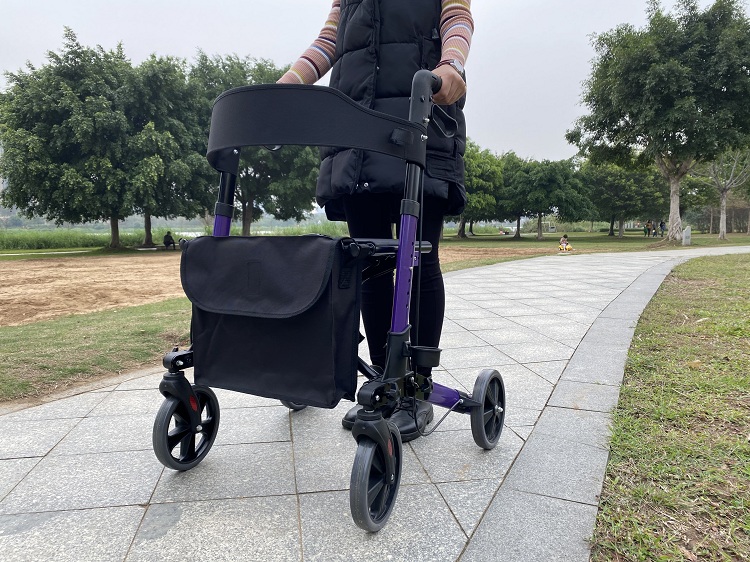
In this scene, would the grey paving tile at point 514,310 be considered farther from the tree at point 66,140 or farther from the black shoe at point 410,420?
the tree at point 66,140

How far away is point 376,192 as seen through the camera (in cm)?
162

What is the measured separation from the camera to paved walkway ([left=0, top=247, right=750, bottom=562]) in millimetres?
1210

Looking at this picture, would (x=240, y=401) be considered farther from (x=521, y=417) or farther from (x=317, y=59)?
(x=317, y=59)

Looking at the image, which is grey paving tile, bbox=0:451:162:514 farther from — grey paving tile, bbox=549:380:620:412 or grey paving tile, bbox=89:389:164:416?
grey paving tile, bbox=549:380:620:412

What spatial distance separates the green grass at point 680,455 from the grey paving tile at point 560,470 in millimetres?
45

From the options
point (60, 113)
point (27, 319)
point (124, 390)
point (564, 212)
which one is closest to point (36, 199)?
point (60, 113)

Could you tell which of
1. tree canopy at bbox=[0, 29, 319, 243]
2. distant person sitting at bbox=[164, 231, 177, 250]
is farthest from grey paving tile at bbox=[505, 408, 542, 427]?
distant person sitting at bbox=[164, 231, 177, 250]

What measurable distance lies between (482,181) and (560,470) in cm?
3189

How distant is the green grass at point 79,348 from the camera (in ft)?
8.60

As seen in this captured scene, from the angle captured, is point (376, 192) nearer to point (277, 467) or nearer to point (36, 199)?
point (277, 467)

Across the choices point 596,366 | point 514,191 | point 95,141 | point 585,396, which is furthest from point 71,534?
point 514,191

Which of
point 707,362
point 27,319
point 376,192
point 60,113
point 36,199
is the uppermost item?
point 60,113

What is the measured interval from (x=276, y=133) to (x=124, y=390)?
198cm

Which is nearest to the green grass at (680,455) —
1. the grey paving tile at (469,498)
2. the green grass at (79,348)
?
the grey paving tile at (469,498)
